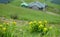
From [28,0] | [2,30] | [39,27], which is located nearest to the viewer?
[2,30]

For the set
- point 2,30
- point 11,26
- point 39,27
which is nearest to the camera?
point 2,30

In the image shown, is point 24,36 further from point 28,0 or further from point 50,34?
point 28,0

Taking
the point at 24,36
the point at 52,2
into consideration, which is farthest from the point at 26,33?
the point at 52,2

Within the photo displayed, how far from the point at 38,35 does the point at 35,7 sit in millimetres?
36663

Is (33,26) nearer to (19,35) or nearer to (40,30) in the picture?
(40,30)

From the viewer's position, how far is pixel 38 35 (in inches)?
220

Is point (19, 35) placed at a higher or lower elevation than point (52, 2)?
higher

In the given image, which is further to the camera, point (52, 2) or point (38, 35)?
point (52, 2)

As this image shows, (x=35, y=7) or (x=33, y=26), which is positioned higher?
(x=33, y=26)

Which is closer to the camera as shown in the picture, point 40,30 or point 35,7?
point 40,30

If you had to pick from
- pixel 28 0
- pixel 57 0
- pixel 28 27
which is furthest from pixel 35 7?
pixel 28 27

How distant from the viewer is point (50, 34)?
5.41m

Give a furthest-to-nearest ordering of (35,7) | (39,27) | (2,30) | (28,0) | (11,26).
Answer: (28,0), (35,7), (39,27), (11,26), (2,30)

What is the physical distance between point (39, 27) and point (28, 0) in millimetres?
44493
